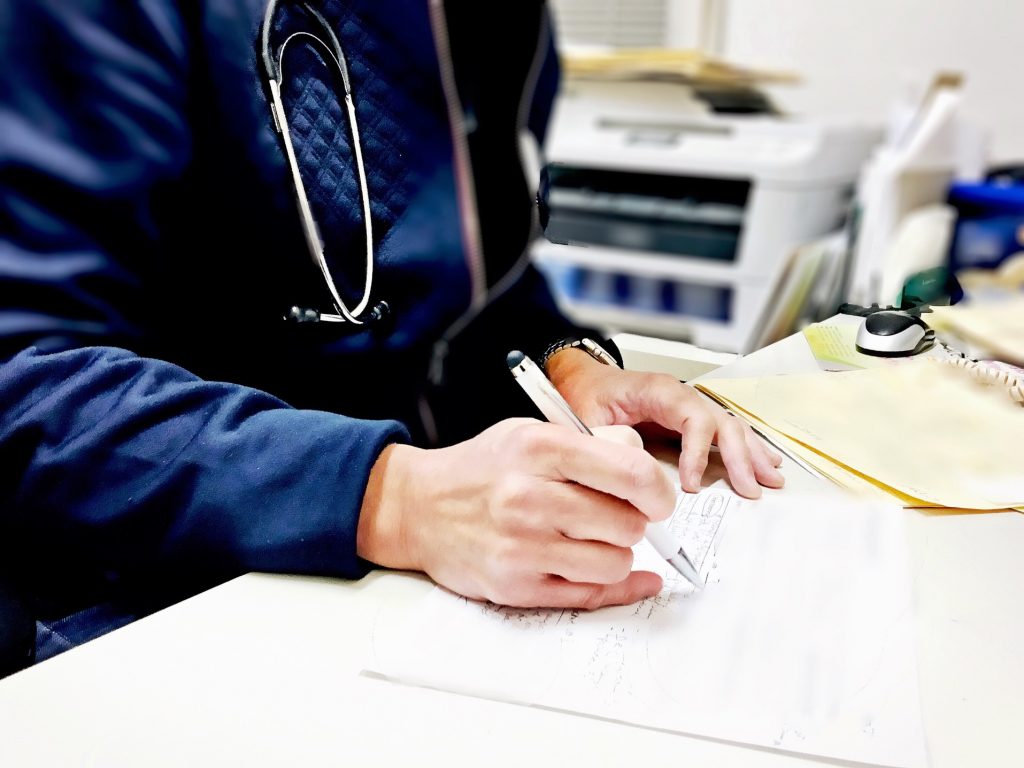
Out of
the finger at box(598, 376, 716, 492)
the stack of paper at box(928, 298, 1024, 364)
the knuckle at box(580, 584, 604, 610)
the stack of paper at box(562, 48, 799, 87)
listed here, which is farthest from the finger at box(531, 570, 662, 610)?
the stack of paper at box(562, 48, 799, 87)

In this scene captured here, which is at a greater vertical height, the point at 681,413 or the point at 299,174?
the point at 299,174

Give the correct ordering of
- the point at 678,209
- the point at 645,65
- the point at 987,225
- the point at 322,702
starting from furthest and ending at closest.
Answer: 1. the point at 678,209
2. the point at 645,65
3. the point at 987,225
4. the point at 322,702

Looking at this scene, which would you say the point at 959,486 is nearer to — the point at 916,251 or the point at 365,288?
the point at 916,251

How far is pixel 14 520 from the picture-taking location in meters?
0.36

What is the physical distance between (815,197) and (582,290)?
0.40 metres

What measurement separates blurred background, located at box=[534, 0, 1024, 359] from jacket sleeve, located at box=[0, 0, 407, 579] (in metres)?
0.19

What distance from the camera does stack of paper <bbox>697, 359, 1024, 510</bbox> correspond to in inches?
17.1

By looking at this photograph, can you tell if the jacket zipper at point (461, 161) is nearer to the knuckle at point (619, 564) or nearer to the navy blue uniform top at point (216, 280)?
the navy blue uniform top at point (216, 280)

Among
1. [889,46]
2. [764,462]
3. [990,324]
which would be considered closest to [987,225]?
[990,324]

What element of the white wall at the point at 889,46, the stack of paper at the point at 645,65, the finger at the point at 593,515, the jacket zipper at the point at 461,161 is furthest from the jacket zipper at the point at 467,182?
the white wall at the point at 889,46

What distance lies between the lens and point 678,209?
0.77 metres

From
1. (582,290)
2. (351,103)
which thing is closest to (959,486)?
(582,290)

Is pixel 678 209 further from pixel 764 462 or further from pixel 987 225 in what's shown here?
pixel 764 462

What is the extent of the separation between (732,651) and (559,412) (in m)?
0.12
